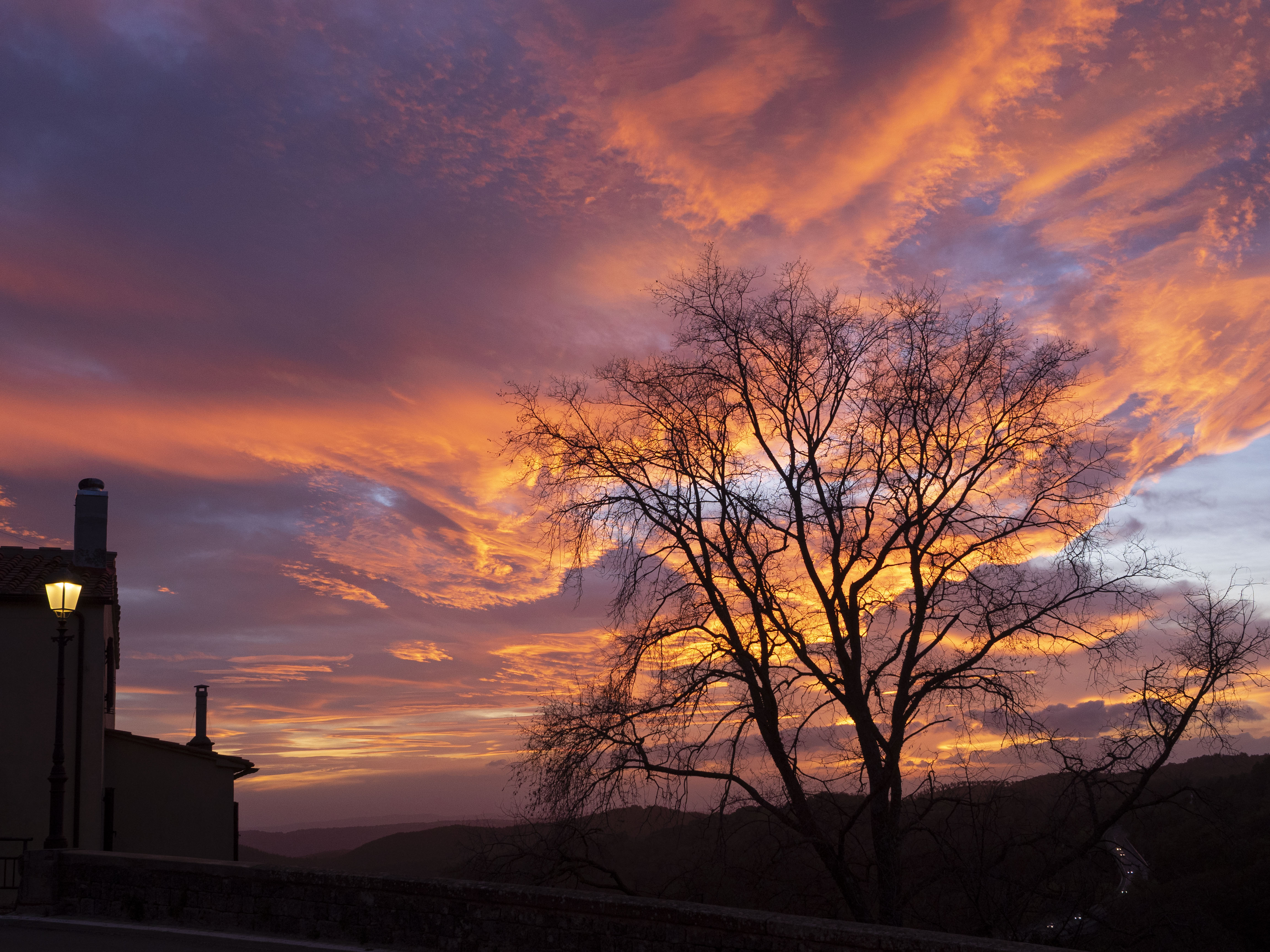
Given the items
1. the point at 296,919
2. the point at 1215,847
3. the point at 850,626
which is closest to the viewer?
the point at 296,919

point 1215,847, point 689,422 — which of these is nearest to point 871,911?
point 689,422

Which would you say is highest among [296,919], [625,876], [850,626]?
[850,626]

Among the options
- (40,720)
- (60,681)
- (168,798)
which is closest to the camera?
(60,681)

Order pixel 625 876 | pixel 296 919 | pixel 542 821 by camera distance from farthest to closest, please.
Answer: pixel 625 876, pixel 542 821, pixel 296 919

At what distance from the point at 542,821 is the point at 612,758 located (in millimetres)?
1444

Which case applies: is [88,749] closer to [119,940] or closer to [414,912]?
[119,940]

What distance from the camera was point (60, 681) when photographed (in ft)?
44.0

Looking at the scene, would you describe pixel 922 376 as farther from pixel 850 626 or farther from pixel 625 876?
pixel 625 876

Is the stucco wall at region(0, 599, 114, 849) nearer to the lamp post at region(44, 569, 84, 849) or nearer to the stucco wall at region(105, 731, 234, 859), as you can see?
the stucco wall at region(105, 731, 234, 859)

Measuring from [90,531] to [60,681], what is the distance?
9.02 meters

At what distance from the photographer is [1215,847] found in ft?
135

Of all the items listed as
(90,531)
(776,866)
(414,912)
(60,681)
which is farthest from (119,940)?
(90,531)

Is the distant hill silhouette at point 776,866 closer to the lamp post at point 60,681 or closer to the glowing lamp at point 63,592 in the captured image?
the lamp post at point 60,681

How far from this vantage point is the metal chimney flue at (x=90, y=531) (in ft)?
69.1
